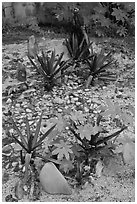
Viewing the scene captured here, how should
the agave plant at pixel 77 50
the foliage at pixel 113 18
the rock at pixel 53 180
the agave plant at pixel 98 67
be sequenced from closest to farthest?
the rock at pixel 53 180 → the agave plant at pixel 98 67 → the agave plant at pixel 77 50 → the foliage at pixel 113 18

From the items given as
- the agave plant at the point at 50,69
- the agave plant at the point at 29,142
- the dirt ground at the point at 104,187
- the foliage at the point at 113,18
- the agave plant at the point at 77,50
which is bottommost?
the dirt ground at the point at 104,187

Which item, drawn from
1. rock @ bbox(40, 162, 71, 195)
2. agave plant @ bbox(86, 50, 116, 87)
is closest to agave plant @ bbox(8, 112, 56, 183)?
rock @ bbox(40, 162, 71, 195)

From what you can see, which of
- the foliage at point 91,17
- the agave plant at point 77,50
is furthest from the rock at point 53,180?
the foliage at point 91,17

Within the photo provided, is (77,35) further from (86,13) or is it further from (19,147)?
(19,147)

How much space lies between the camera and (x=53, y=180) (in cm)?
219

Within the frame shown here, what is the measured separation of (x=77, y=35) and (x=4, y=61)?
→ 30.8 inches

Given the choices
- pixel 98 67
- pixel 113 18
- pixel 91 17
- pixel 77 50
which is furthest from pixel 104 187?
pixel 113 18

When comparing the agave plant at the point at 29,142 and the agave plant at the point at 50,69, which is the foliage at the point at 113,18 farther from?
the agave plant at the point at 29,142

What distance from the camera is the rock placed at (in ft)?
7.18

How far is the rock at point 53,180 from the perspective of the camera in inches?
86.1

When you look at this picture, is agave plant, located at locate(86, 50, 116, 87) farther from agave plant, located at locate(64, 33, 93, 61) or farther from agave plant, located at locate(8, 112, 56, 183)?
agave plant, located at locate(8, 112, 56, 183)

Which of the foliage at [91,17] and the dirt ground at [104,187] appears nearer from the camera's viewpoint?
the dirt ground at [104,187]

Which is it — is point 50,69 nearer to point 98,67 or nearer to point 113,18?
point 98,67

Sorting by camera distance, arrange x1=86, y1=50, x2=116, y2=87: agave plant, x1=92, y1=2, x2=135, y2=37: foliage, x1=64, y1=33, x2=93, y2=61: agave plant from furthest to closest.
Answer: x1=92, y1=2, x2=135, y2=37: foliage < x1=64, y1=33, x2=93, y2=61: agave plant < x1=86, y1=50, x2=116, y2=87: agave plant
